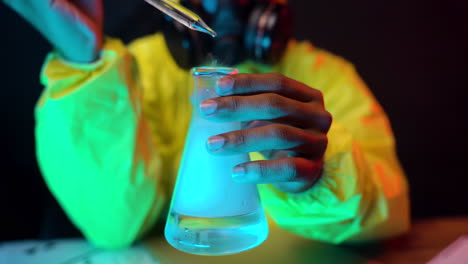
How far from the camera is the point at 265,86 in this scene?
0.45 metres

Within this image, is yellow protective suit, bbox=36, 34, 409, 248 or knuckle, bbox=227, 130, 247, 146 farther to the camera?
yellow protective suit, bbox=36, 34, 409, 248

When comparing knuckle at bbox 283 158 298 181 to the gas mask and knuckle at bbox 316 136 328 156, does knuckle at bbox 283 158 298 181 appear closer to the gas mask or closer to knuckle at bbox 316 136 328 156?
knuckle at bbox 316 136 328 156

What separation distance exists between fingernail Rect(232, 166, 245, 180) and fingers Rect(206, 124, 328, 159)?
2 cm

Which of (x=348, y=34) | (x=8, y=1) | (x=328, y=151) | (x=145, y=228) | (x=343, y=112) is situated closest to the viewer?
(x=8, y=1)

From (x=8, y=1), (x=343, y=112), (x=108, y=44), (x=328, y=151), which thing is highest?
(x=8, y=1)

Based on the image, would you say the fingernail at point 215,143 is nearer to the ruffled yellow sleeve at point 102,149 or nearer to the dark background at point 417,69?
the ruffled yellow sleeve at point 102,149

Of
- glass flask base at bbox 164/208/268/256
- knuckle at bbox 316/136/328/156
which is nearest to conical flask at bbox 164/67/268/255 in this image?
glass flask base at bbox 164/208/268/256

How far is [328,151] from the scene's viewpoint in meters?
0.71

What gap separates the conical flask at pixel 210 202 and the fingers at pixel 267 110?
0.11ft

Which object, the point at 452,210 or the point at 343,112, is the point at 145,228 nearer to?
the point at 343,112

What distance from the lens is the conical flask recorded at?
43 cm

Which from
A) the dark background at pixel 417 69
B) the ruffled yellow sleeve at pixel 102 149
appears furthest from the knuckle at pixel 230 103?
the dark background at pixel 417 69

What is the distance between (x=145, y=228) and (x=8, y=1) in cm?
52

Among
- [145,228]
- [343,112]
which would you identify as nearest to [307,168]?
[145,228]
